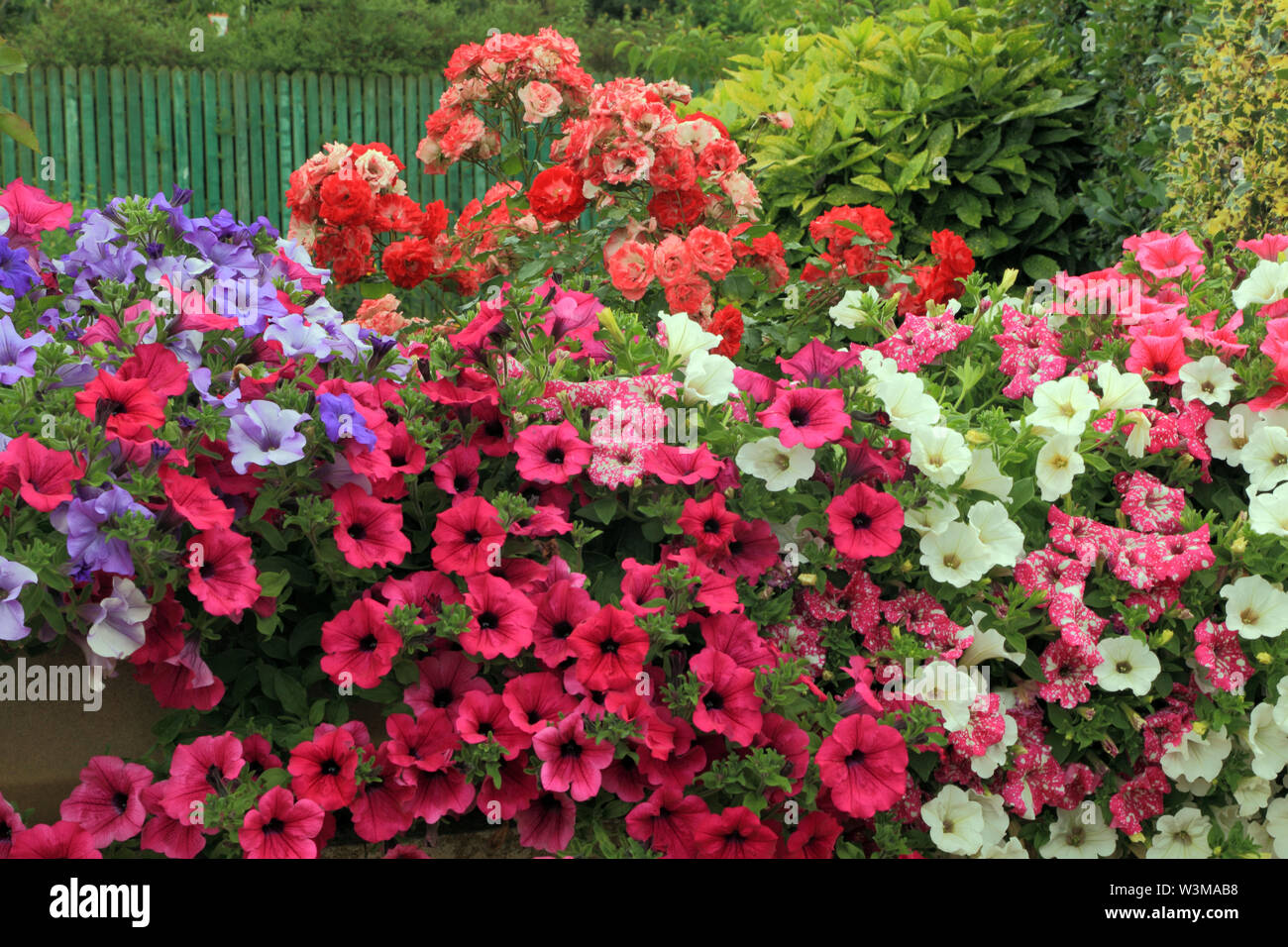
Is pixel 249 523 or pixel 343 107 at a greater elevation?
pixel 343 107

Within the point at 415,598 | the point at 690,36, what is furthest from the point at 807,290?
the point at 690,36

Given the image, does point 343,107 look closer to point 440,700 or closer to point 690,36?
point 690,36

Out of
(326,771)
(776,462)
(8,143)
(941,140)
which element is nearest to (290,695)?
A: (326,771)

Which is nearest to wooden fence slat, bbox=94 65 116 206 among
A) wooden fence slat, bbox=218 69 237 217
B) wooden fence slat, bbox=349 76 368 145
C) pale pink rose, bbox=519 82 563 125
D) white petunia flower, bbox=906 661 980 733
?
wooden fence slat, bbox=218 69 237 217

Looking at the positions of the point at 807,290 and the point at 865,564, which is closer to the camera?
the point at 865,564

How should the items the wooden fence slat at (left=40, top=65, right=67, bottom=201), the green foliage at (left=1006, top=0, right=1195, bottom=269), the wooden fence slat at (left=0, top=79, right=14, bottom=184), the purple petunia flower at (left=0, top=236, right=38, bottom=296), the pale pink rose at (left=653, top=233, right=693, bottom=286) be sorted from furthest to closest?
the wooden fence slat at (left=40, top=65, right=67, bottom=201) < the wooden fence slat at (left=0, top=79, right=14, bottom=184) < the green foliage at (left=1006, top=0, right=1195, bottom=269) < the pale pink rose at (left=653, top=233, right=693, bottom=286) < the purple petunia flower at (left=0, top=236, right=38, bottom=296)

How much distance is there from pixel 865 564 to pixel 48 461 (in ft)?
4.07

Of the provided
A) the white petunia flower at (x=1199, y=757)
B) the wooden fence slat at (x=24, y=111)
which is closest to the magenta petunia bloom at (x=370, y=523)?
the white petunia flower at (x=1199, y=757)

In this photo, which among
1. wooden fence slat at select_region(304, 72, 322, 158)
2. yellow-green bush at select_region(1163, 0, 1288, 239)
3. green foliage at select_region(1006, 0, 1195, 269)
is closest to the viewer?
yellow-green bush at select_region(1163, 0, 1288, 239)

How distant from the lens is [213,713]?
5.85ft

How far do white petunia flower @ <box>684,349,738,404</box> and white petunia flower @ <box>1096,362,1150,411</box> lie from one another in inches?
26.9

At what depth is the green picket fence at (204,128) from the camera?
9758 mm

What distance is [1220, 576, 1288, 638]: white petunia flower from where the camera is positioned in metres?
1.89

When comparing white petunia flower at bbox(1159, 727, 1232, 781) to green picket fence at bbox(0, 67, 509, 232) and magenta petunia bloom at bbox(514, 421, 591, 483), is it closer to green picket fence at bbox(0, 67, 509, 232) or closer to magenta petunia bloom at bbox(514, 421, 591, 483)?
magenta petunia bloom at bbox(514, 421, 591, 483)
